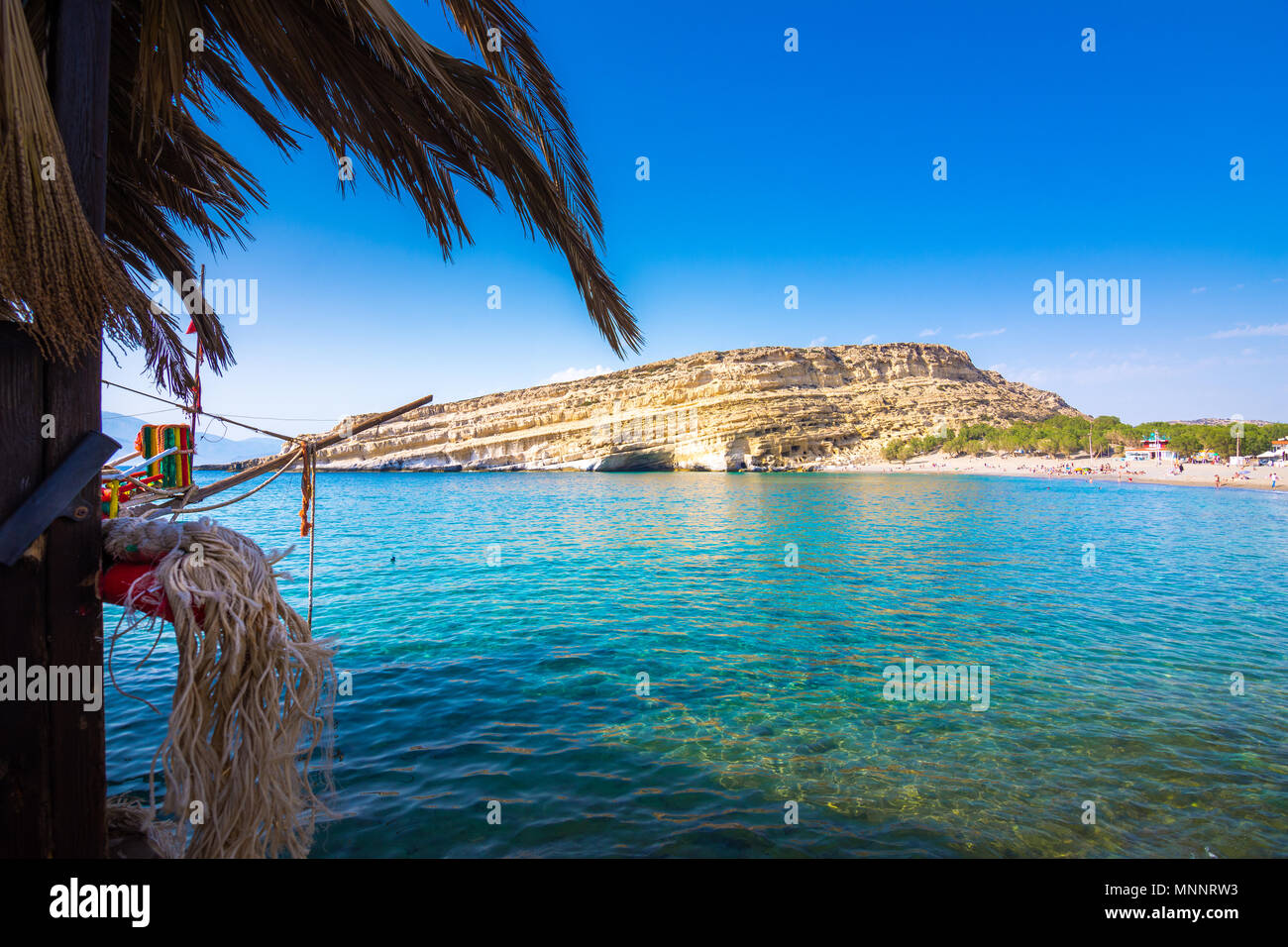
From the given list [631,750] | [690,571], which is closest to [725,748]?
[631,750]

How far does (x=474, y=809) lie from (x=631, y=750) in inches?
73.1

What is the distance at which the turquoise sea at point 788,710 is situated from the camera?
16.9 ft

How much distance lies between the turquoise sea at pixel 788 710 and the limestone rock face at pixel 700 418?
89.8 metres

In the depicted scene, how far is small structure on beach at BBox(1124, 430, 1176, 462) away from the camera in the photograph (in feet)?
305

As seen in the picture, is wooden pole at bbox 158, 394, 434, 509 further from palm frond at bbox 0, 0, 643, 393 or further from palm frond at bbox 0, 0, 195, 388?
palm frond at bbox 0, 0, 195, 388

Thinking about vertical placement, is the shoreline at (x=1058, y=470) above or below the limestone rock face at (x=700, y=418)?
below

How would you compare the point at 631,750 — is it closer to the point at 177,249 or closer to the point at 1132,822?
the point at 1132,822

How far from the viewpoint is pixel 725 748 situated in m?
6.63

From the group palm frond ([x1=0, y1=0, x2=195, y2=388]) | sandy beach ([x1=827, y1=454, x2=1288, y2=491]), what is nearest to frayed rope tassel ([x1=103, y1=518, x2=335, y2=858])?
palm frond ([x1=0, y1=0, x2=195, y2=388])

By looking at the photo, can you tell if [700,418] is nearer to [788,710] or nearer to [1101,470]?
[1101,470]

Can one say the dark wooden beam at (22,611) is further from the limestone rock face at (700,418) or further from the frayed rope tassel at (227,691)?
the limestone rock face at (700,418)

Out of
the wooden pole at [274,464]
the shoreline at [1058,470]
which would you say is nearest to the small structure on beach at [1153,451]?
the shoreline at [1058,470]

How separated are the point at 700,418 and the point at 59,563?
107748 mm

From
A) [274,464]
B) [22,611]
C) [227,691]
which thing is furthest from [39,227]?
[274,464]
